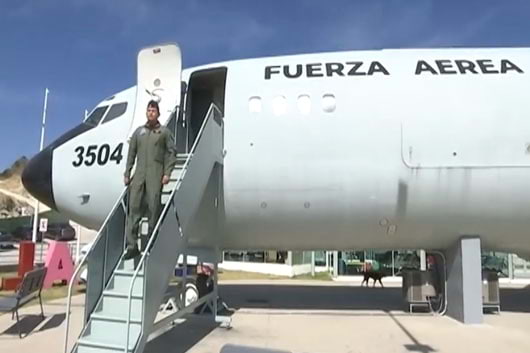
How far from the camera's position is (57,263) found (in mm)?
16188

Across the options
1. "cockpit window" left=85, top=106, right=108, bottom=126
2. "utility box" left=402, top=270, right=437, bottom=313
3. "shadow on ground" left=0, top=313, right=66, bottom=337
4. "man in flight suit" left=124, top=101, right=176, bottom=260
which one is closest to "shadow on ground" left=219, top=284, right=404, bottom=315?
"utility box" left=402, top=270, right=437, bottom=313

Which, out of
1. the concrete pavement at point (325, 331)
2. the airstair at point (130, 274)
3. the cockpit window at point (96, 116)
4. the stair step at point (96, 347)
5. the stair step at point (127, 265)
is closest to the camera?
the stair step at point (96, 347)

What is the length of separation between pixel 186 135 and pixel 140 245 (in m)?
3.14

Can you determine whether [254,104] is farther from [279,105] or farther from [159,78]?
[159,78]

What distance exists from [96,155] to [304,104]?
14.2 ft

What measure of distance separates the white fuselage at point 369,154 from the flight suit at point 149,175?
249 cm

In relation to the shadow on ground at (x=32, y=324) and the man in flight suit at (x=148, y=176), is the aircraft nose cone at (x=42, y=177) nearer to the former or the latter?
the shadow on ground at (x=32, y=324)

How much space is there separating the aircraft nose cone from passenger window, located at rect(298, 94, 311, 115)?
5.34 metres

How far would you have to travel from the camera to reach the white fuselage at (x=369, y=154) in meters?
9.27

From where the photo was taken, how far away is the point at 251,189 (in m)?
9.50

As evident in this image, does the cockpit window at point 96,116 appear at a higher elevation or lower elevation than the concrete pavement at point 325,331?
higher

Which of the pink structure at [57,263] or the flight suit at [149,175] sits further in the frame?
the pink structure at [57,263]

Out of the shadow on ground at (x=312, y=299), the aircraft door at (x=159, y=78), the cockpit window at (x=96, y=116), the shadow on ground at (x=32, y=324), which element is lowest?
the shadow on ground at (x=312, y=299)

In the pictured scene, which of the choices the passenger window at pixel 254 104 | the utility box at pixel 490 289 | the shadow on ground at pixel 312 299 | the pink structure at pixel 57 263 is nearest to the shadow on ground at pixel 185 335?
the shadow on ground at pixel 312 299
